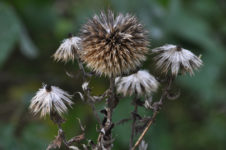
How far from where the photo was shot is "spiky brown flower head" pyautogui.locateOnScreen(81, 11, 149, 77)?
55.7 inches

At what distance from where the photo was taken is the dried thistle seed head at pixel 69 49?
1.56m

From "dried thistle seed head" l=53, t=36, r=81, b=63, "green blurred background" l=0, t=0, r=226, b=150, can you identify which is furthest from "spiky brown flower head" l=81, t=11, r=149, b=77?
"green blurred background" l=0, t=0, r=226, b=150

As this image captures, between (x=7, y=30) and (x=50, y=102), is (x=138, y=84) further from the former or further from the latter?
(x=7, y=30)

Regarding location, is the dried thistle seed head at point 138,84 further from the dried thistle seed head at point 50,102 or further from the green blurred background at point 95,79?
the green blurred background at point 95,79

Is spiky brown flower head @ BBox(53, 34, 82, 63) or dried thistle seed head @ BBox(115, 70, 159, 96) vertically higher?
spiky brown flower head @ BBox(53, 34, 82, 63)

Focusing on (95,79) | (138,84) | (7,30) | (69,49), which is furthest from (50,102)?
(95,79)

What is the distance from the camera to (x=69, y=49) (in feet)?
5.10

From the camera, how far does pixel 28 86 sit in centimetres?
346

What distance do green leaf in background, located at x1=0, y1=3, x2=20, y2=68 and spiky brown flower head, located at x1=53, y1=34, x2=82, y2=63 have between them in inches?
45.4

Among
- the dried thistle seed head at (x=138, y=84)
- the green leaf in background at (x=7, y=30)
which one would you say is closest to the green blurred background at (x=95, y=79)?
the green leaf in background at (x=7, y=30)

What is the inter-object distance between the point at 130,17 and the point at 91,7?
1.74 metres

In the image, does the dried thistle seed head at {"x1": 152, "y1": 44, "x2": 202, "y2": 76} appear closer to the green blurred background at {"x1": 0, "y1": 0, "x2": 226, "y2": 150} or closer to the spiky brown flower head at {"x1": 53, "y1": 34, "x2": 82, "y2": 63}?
the spiky brown flower head at {"x1": 53, "y1": 34, "x2": 82, "y2": 63}

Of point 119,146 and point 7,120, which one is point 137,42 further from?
point 7,120

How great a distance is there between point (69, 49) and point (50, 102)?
21 cm
